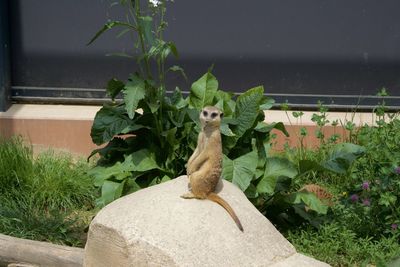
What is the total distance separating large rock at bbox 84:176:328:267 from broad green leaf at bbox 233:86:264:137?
39.5 inches

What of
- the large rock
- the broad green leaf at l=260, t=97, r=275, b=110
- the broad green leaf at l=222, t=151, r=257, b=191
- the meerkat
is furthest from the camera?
the broad green leaf at l=260, t=97, r=275, b=110

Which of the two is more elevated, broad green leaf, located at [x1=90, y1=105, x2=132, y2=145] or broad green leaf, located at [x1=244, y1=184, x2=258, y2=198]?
broad green leaf, located at [x1=90, y1=105, x2=132, y2=145]

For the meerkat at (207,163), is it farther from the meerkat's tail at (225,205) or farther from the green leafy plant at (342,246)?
the green leafy plant at (342,246)

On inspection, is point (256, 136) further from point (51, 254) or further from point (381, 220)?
point (51, 254)

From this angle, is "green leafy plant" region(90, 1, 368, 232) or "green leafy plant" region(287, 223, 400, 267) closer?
"green leafy plant" region(287, 223, 400, 267)

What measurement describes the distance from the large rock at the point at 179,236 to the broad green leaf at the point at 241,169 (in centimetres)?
69

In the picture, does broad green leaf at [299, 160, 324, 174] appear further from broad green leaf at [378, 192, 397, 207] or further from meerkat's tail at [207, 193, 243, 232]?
meerkat's tail at [207, 193, 243, 232]

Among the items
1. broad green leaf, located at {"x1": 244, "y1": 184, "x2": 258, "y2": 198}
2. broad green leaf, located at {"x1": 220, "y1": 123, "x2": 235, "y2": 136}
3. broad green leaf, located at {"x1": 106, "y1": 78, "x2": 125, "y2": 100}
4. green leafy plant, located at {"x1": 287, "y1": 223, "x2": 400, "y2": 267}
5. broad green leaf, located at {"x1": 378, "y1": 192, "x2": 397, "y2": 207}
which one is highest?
broad green leaf, located at {"x1": 106, "y1": 78, "x2": 125, "y2": 100}

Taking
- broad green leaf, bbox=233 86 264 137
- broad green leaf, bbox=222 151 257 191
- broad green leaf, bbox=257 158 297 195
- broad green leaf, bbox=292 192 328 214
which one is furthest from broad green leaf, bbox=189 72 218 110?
broad green leaf, bbox=292 192 328 214

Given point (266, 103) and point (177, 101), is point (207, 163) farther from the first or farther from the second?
point (266, 103)

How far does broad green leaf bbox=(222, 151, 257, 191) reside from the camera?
5.32 meters

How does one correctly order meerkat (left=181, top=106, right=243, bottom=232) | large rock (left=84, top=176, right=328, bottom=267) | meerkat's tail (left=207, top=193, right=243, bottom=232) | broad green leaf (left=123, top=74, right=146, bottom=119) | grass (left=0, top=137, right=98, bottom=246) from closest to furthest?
large rock (left=84, top=176, right=328, bottom=267) < meerkat's tail (left=207, top=193, right=243, bottom=232) < meerkat (left=181, top=106, right=243, bottom=232) < broad green leaf (left=123, top=74, right=146, bottom=119) < grass (left=0, top=137, right=98, bottom=246)

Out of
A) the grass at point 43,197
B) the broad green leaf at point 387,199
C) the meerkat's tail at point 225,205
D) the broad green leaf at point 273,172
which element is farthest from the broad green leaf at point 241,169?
the grass at point 43,197

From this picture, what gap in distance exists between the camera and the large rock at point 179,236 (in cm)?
412
